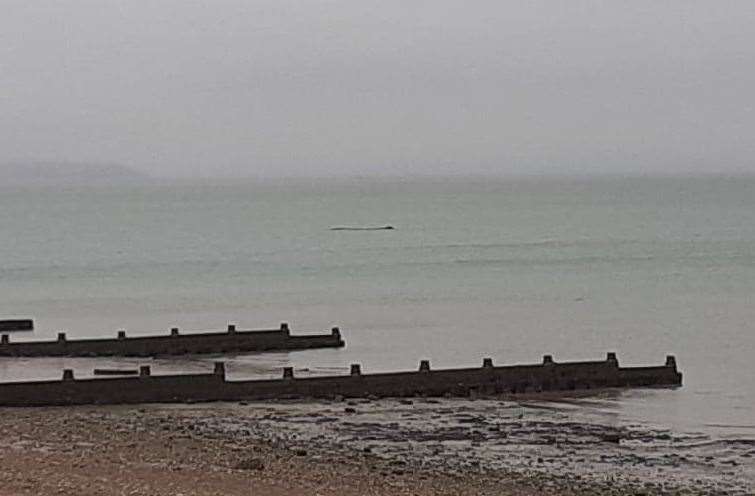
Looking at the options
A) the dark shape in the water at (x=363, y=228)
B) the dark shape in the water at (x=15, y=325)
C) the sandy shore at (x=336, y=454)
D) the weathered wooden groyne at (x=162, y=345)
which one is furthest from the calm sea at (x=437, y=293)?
the sandy shore at (x=336, y=454)

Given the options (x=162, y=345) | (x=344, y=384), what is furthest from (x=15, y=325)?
(x=344, y=384)

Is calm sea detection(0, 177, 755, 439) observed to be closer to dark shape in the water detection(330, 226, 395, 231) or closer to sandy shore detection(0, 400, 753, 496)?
dark shape in the water detection(330, 226, 395, 231)

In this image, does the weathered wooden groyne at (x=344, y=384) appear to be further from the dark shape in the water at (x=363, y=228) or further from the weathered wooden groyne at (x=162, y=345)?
the dark shape in the water at (x=363, y=228)

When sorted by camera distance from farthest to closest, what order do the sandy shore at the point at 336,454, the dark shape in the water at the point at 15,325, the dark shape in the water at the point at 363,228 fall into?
the dark shape in the water at the point at 363,228, the dark shape in the water at the point at 15,325, the sandy shore at the point at 336,454

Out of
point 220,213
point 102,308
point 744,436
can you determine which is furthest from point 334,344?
point 220,213

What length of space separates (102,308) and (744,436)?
1366 inches

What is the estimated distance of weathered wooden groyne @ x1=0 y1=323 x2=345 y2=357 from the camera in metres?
35.7

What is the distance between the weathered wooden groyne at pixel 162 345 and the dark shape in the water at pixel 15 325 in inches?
232

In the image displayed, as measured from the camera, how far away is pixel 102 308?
55.1m

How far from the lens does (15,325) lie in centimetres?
4291

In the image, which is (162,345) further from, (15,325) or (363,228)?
(363,228)

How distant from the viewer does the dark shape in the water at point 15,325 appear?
42.4m

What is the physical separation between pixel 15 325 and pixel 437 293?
80.2 ft

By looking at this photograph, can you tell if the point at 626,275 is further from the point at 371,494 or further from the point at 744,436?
the point at 371,494
